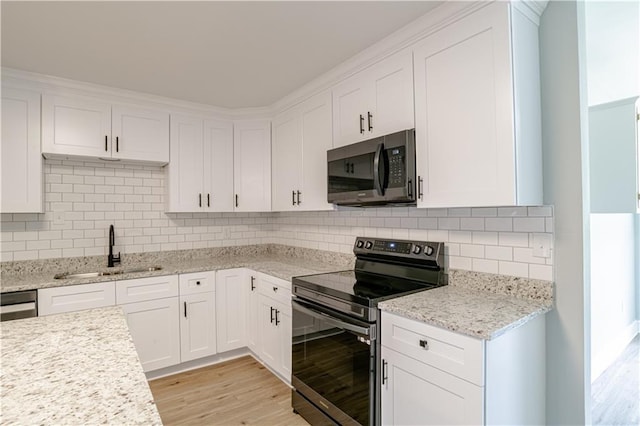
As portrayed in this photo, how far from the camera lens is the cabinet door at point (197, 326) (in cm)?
298

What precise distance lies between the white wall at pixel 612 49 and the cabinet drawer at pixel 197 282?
3262 millimetres

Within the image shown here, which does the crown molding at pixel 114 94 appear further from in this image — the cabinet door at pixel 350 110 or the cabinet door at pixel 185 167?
the cabinet door at pixel 350 110

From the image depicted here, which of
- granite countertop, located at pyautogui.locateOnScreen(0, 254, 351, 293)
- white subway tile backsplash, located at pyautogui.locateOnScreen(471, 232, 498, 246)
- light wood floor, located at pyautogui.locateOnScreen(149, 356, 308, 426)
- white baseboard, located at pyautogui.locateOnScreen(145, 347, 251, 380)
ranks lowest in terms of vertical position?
light wood floor, located at pyautogui.locateOnScreen(149, 356, 308, 426)

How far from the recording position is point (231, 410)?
8.00 feet

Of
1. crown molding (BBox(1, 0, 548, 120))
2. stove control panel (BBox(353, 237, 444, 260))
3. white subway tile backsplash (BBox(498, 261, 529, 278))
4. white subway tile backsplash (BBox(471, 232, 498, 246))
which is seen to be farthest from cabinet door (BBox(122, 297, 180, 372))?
white subway tile backsplash (BBox(498, 261, 529, 278))

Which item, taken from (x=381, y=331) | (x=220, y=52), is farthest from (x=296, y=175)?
(x=381, y=331)

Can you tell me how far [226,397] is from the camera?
2607mm

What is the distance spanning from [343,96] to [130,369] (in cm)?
214

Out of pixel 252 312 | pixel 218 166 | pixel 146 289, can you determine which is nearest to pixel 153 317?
pixel 146 289

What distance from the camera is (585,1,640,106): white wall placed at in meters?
1.99

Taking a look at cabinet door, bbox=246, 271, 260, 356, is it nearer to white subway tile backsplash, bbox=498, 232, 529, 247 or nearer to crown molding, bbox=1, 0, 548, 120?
crown molding, bbox=1, 0, 548, 120

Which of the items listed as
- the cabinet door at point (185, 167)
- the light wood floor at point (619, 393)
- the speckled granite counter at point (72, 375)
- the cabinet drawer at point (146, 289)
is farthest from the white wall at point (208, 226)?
the speckled granite counter at point (72, 375)

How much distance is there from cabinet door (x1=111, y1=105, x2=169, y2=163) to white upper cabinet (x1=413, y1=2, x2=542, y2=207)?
239 centimetres

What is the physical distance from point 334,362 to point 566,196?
5.05ft
